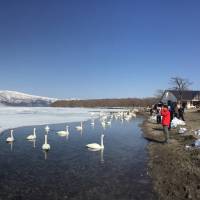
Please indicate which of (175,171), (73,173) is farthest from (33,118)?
(175,171)

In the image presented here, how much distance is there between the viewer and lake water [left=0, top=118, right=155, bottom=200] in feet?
37.0

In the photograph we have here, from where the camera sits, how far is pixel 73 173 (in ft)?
46.4

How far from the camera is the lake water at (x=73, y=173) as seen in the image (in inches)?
444

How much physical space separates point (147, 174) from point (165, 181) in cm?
153

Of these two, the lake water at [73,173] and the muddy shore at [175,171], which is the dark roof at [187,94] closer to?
the lake water at [73,173]

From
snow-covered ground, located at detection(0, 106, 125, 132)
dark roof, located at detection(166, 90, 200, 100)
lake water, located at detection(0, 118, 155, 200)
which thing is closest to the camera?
lake water, located at detection(0, 118, 155, 200)

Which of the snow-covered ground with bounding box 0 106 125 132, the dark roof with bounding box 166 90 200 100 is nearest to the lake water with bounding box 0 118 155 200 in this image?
the snow-covered ground with bounding box 0 106 125 132

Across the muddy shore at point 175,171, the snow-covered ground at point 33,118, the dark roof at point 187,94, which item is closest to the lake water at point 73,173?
the muddy shore at point 175,171

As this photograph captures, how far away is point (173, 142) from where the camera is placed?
72.8ft

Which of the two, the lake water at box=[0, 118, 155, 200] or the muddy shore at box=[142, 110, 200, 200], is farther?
the lake water at box=[0, 118, 155, 200]

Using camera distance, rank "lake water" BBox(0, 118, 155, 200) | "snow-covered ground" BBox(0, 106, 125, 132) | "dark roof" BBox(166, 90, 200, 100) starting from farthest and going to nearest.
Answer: "dark roof" BBox(166, 90, 200, 100) → "snow-covered ground" BBox(0, 106, 125, 132) → "lake water" BBox(0, 118, 155, 200)

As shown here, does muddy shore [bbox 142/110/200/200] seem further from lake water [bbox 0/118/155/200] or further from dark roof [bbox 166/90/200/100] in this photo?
dark roof [bbox 166/90/200/100]

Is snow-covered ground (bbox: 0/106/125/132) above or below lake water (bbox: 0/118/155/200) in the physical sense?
above

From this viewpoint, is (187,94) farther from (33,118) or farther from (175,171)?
(175,171)
